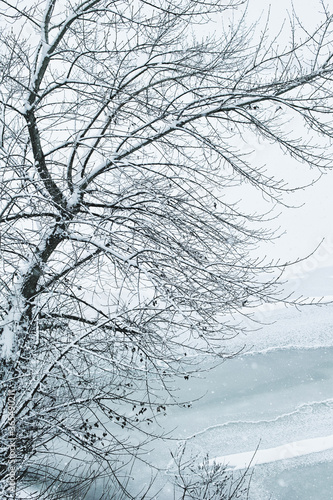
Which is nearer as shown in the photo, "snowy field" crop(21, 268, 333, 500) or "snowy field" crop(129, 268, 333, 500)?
"snowy field" crop(21, 268, 333, 500)

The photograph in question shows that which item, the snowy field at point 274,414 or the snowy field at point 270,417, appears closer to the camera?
the snowy field at point 270,417

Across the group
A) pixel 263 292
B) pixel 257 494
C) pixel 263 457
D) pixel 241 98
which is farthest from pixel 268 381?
pixel 241 98

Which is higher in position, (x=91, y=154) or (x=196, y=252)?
(x=91, y=154)

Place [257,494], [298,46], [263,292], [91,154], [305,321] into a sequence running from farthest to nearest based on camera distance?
[305,321] < [257,494] < [91,154] < [263,292] < [298,46]

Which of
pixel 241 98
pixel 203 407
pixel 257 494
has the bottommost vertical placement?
pixel 257 494

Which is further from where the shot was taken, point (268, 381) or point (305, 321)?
point (305, 321)

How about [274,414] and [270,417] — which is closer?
[270,417]

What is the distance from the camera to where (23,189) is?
444 cm

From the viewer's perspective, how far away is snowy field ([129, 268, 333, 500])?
9.82 metres

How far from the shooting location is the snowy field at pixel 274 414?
387 inches

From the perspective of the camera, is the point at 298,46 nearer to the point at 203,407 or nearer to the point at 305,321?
the point at 203,407

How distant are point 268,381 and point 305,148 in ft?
33.5

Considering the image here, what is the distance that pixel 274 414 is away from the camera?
12.0 meters

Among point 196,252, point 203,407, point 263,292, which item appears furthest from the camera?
point 203,407
